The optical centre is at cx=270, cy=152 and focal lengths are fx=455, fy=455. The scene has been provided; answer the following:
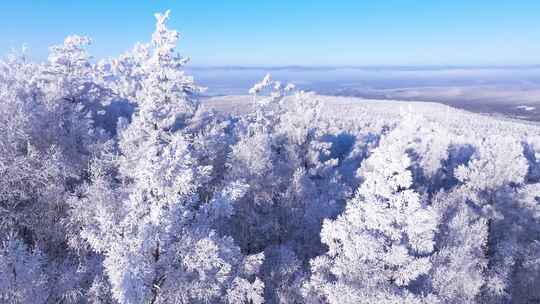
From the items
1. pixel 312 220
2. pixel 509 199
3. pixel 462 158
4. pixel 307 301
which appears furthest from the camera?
pixel 462 158

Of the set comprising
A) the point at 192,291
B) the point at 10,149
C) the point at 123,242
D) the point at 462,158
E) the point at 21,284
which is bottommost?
the point at 462,158

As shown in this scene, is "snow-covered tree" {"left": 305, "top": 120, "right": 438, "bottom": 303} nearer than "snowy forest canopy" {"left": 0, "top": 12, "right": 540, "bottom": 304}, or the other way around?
"snowy forest canopy" {"left": 0, "top": 12, "right": 540, "bottom": 304}

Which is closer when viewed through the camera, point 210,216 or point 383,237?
point 383,237

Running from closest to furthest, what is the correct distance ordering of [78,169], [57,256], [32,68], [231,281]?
[231,281], [57,256], [78,169], [32,68]

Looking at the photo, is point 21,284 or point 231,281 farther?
point 231,281

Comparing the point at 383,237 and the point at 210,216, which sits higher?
the point at 210,216

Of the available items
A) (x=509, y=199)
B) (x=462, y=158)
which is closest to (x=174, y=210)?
(x=509, y=199)

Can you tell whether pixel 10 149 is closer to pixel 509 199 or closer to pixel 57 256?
pixel 57 256

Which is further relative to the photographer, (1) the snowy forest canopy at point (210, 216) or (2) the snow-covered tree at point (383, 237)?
(2) the snow-covered tree at point (383, 237)
